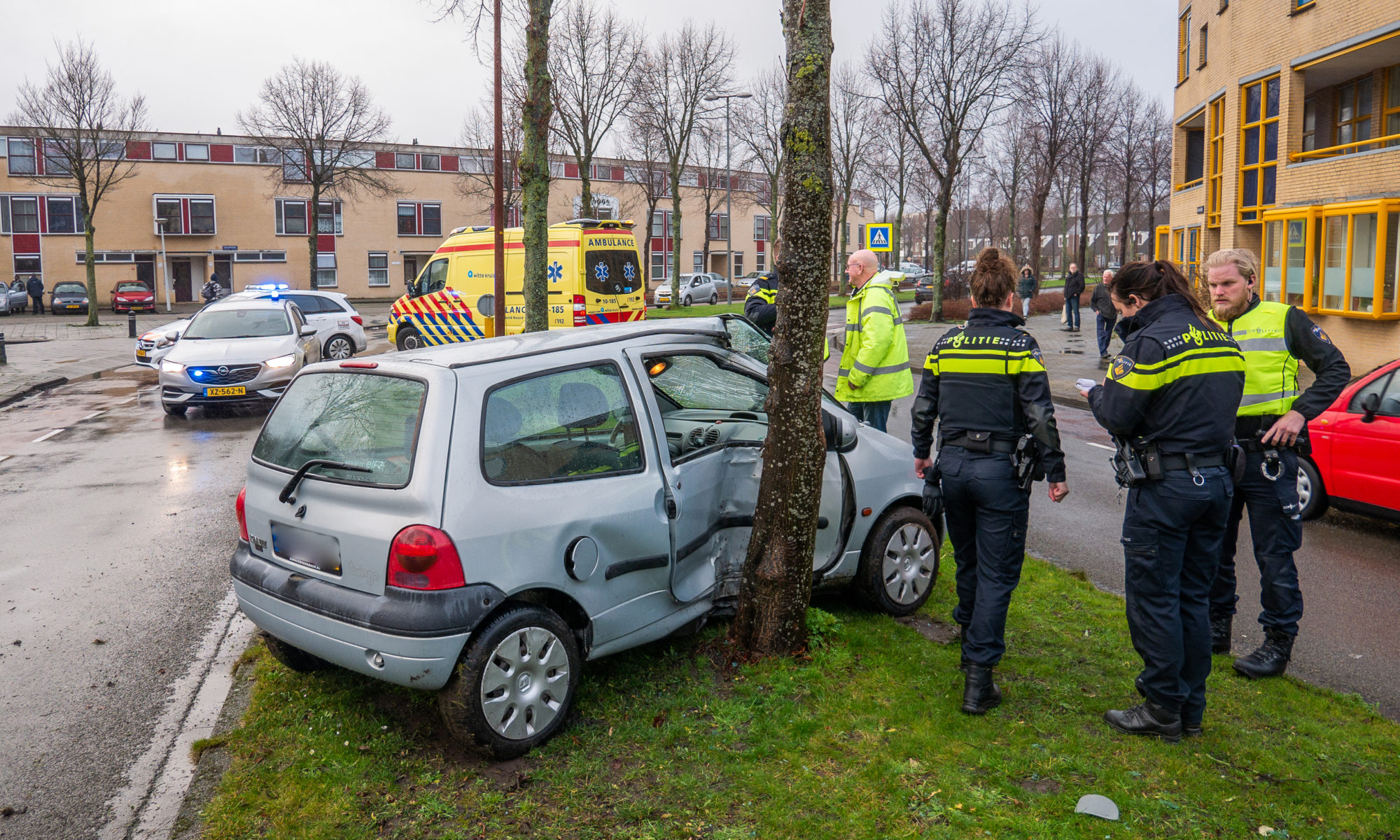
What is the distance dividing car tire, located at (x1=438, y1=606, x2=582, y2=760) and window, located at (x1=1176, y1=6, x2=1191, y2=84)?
2717cm

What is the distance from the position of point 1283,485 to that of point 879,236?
13928 millimetres

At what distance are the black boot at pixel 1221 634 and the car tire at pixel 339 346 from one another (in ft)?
60.2

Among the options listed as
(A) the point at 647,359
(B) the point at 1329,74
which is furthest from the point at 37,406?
(B) the point at 1329,74

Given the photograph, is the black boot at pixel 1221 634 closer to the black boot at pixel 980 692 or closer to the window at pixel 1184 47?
the black boot at pixel 980 692

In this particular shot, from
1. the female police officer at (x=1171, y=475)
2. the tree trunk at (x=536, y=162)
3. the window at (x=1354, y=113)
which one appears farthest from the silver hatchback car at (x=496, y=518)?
the window at (x=1354, y=113)

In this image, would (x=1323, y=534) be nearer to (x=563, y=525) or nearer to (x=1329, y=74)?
(x=563, y=525)

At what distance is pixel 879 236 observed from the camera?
1789cm

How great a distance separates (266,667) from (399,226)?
5463cm

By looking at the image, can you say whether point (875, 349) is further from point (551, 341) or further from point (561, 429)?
point (561, 429)

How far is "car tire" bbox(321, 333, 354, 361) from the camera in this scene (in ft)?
66.6

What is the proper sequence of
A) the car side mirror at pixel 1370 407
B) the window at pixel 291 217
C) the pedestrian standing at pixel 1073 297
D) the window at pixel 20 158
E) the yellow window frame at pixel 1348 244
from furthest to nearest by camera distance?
the window at pixel 291 217, the window at pixel 20 158, the pedestrian standing at pixel 1073 297, the yellow window frame at pixel 1348 244, the car side mirror at pixel 1370 407

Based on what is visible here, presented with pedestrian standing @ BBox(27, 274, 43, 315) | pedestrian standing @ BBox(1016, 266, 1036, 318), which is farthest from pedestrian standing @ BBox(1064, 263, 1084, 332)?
pedestrian standing @ BBox(27, 274, 43, 315)

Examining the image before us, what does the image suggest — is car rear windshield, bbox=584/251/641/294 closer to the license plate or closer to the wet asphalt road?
the wet asphalt road

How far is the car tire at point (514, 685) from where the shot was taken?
360 cm
